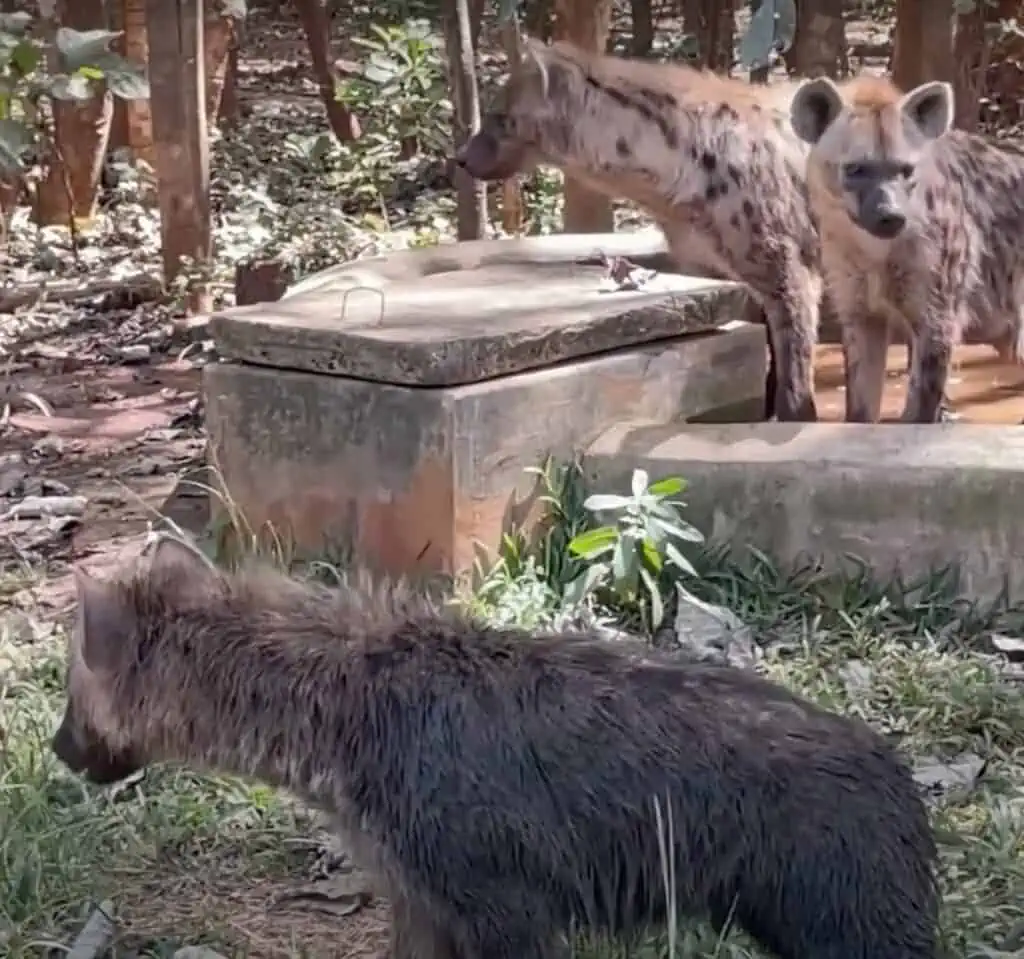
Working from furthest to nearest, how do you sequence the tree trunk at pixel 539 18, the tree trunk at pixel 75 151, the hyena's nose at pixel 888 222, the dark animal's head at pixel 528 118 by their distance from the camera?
the tree trunk at pixel 539 18
the tree trunk at pixel 75 151
the dark animal's head at pixel 528 118
the hyena's nose at pixel 888 222

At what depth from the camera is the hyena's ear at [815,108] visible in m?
5.95

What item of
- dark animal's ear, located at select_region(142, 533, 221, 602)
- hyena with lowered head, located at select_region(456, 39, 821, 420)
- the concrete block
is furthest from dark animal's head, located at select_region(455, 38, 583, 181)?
dark animal's ear, located at select_region(142, 533, 221, 602)

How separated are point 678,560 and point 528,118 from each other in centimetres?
264

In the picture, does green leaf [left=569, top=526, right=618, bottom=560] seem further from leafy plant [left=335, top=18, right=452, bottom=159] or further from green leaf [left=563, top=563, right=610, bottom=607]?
leafy plant [left=335, top=18, right=452, bottom=159]

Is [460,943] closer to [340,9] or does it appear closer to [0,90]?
[0,90]

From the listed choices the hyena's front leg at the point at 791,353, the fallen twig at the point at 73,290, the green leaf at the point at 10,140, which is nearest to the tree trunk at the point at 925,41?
the hyena's front leg at the point at 791,353

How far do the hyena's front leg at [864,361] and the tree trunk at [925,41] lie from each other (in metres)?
2.93

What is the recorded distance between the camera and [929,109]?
5.93m

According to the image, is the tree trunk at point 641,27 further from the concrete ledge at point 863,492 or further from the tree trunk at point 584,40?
the concrete ledge at point 863,492

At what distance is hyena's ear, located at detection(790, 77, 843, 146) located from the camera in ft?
19.5

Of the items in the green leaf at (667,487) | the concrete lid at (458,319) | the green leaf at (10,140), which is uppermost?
the green leaf at (10,140)

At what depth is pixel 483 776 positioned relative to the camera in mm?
3092

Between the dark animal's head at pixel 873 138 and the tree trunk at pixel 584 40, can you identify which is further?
the tree trunk at pixel 584 40

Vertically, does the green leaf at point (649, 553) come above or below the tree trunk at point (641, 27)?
below
